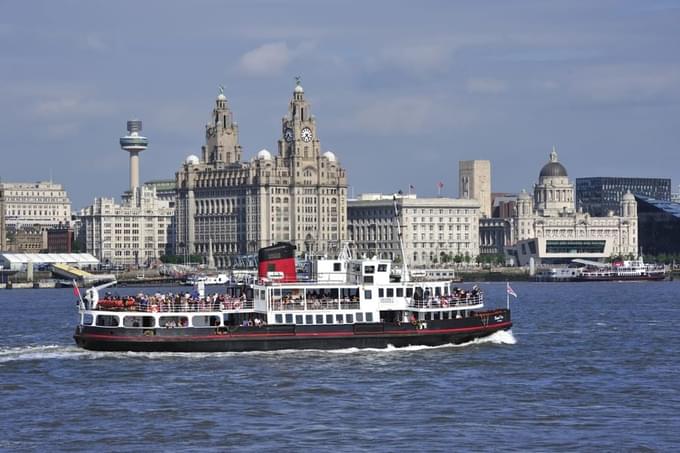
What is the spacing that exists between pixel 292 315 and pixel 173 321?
5.90 meters

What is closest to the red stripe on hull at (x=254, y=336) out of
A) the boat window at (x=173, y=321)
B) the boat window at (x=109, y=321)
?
the boat window at (x=109, y=321)

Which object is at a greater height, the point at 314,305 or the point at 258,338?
the point at 314,305

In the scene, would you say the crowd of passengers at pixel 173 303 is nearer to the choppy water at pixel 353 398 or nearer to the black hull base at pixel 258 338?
the black hull base at pixel 258 338

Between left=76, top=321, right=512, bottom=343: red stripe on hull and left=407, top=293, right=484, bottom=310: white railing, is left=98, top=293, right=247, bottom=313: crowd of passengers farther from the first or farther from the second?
left=407, top=293, right=484, bottom=310: white railing

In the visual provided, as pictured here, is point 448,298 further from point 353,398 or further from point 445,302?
point 353,398

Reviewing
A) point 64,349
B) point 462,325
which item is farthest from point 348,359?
point 64,349

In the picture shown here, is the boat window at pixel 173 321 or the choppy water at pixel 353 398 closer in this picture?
the choppy water at pixel 353 398

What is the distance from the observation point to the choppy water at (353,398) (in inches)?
2131

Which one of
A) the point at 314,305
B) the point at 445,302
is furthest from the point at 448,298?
the point at 314,305

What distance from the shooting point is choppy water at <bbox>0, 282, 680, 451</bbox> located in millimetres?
54125

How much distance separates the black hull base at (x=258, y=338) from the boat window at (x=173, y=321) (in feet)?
1.58

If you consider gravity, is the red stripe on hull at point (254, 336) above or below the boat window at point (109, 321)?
below

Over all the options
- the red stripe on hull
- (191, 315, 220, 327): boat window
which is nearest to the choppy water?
the red stripe on hull

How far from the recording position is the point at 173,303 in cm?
7944
